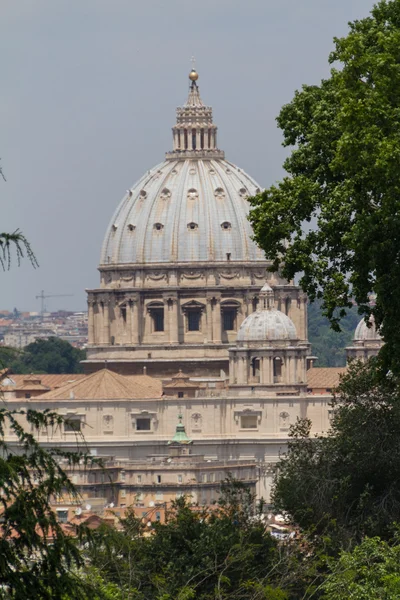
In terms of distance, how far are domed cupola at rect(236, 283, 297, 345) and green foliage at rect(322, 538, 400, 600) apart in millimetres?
106667

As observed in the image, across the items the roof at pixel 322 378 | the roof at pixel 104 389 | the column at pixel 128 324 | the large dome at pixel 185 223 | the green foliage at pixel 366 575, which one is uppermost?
the large dome at pixel 185 223

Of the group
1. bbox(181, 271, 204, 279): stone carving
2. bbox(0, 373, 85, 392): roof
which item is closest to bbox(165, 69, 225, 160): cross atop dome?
bbox(181, 271, 204, 279): stone carving

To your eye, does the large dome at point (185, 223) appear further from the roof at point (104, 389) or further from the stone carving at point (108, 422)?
the stone carving at point (108, 422)

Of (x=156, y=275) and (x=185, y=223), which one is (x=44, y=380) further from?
(x=185, y=223)

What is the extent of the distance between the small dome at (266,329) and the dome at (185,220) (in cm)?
1543

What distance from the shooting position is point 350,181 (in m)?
43.4

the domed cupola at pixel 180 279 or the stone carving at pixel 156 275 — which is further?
the stone carving at pixel 156 275

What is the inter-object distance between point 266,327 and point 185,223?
68.9ft

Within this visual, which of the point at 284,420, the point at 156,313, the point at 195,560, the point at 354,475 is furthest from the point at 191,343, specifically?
the point at 195,560

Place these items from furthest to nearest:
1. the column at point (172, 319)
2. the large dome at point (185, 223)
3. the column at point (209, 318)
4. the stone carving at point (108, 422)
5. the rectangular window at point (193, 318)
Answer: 1. the large dome at point (185, 223)
2. the rectangular window at point (193, 318)
3. the column at point (172, 319)
4. the column at point (209, 318)
5. the stone carving at point (108, 422)

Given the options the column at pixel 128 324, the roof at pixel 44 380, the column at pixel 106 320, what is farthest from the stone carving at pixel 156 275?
the roof at pixel 44 380

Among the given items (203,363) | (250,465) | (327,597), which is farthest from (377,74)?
(203,363)

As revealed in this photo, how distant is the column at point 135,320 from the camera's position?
16625 cm

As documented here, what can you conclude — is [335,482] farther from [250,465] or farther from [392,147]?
[250,465]
